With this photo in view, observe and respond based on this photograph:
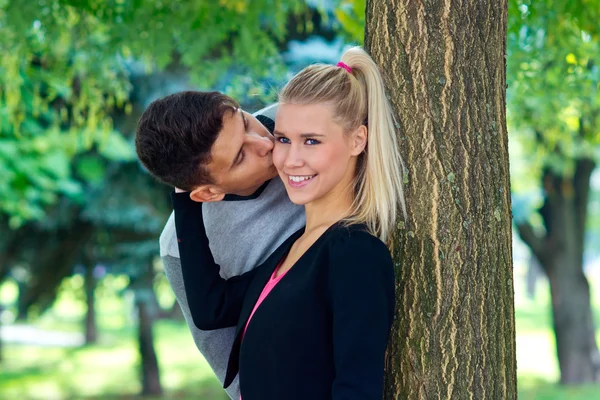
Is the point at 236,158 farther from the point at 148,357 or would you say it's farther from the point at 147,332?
the point at 148,357

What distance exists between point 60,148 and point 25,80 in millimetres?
1094

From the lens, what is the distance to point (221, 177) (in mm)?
2475

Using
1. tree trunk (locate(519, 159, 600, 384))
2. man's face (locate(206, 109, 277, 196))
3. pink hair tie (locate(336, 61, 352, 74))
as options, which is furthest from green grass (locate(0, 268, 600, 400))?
pink hair tie (locate(336, 61, 352, 74))

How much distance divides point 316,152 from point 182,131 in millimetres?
459

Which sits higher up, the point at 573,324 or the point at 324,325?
the point at 324,325

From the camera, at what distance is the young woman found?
1.88m

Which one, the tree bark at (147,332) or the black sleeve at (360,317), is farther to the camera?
the tree bark at (147,332)

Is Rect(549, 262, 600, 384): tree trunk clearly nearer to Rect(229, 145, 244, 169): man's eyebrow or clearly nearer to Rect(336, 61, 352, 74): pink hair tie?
Rect(229, 145, 244, 169): man's eyebrow

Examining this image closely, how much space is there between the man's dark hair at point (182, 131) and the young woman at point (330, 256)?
23 cm

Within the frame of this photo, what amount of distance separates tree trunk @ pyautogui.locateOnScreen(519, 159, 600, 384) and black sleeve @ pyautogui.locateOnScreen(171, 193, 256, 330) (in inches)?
379

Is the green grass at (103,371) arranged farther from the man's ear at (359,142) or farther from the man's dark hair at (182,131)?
the man's ear at (359,142)

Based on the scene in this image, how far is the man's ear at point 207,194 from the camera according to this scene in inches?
98.0

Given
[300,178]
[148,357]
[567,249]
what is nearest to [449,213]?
[300,178]

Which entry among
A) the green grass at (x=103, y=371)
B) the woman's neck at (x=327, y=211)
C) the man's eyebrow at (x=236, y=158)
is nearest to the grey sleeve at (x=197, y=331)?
the man's eyebrow at (x=236, y=158)
